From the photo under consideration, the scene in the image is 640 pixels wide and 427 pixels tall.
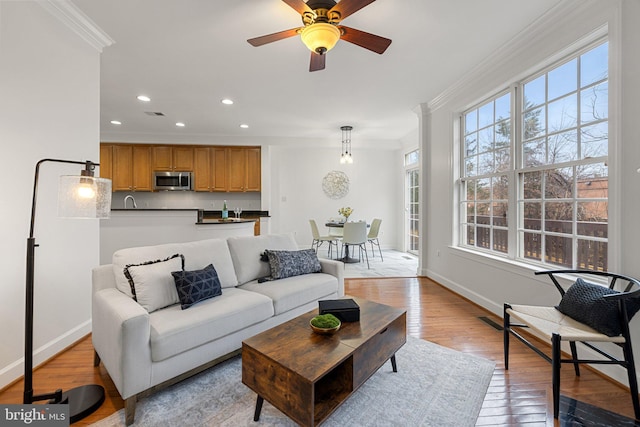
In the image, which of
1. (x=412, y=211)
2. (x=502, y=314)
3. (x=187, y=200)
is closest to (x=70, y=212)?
(x=502, y=314)

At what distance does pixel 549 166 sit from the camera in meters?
2.52

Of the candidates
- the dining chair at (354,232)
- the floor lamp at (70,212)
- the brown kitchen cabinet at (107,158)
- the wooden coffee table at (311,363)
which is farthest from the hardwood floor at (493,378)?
the brown kitchen cabinet at (107,158)

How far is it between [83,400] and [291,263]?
1.75 meters

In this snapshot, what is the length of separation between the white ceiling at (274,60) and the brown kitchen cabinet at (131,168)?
0.95 metres

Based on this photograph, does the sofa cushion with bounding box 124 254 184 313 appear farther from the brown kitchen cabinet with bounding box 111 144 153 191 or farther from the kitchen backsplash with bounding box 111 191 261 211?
the brown kitchen cabinet with bounding box 111 144 153 191

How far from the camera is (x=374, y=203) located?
736 centimetres

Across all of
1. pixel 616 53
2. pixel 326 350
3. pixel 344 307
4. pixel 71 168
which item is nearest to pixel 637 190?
pixel 616 53

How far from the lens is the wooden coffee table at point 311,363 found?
4.23 feet

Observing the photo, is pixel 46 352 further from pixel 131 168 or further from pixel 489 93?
pixel 131 168

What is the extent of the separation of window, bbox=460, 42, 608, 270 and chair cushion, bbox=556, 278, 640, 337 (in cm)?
57

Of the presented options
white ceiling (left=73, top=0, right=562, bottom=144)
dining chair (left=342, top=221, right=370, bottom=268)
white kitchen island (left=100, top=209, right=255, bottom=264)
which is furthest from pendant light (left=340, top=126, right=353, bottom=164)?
white kitchen island (left=100, top=209, right=255, bottom=264)

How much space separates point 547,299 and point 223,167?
614 centimetres

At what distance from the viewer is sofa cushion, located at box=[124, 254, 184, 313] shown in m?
1.91

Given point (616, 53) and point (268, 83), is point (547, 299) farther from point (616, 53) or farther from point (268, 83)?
point (268, 83)
